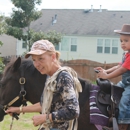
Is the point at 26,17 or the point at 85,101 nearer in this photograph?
the point at 85,101

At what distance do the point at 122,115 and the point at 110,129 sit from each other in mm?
220

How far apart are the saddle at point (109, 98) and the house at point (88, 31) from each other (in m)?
24.1

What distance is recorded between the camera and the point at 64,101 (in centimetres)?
258

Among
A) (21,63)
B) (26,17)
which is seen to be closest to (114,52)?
(26,17)

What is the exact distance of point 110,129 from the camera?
3342 millimetres

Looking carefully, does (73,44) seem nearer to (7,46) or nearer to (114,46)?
(114,46)

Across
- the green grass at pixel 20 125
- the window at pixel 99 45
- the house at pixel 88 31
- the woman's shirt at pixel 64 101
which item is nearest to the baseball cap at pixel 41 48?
the woman's shirt at pixel 64 101

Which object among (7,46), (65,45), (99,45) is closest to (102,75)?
(99,45)

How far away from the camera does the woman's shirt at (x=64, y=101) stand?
8.36ft

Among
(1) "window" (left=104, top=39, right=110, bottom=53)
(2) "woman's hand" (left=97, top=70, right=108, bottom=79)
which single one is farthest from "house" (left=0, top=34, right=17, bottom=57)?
(2) "woman's hand" (left=97, top=70, right=108, bottom=79)

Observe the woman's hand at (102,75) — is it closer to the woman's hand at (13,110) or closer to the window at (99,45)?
the woman's hand at (13,110)

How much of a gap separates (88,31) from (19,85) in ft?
86.6

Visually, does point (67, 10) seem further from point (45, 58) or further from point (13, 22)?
point (45, 58)

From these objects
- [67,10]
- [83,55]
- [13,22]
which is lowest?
[83,55]
